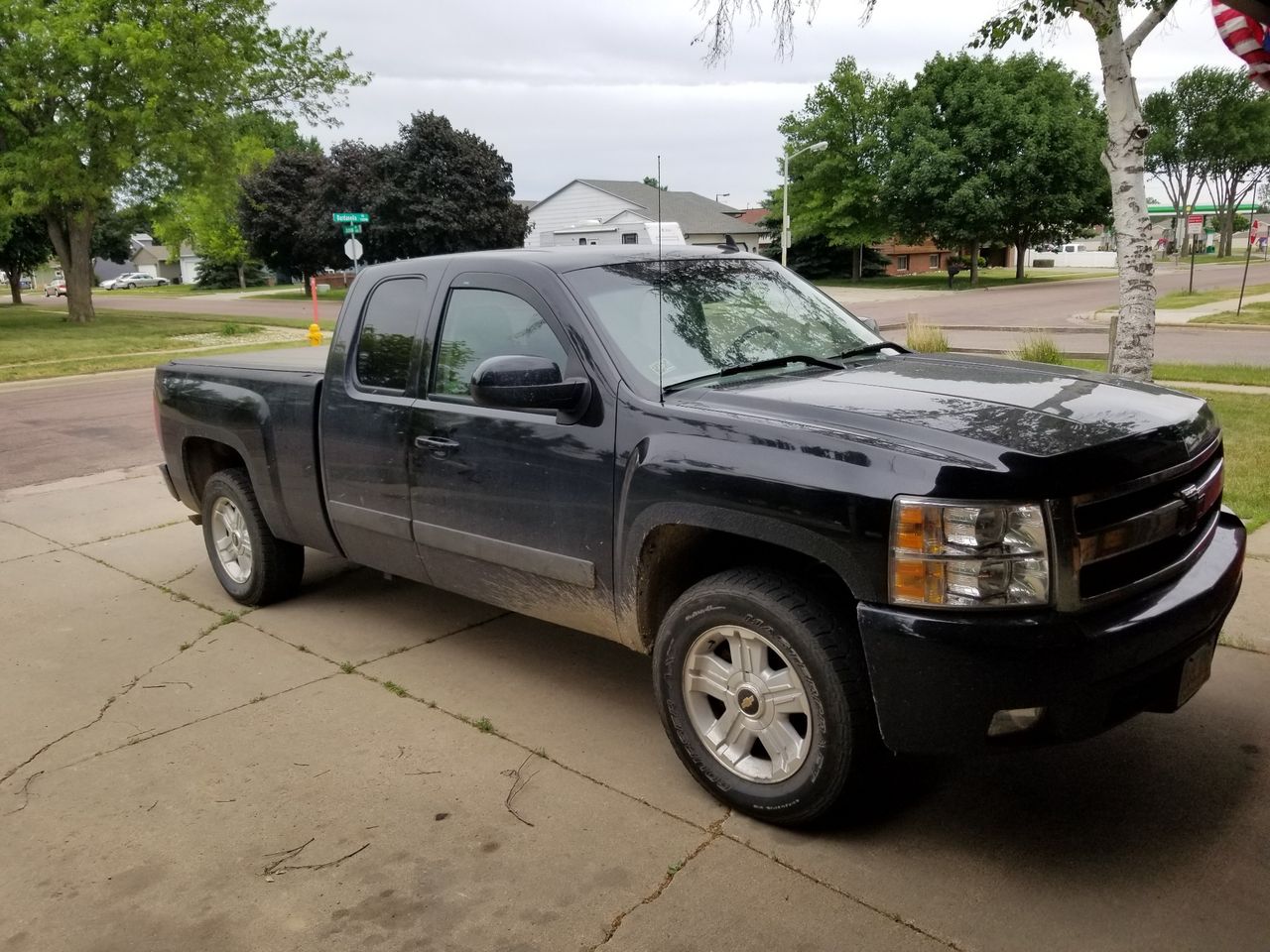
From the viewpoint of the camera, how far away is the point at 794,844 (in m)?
3.23

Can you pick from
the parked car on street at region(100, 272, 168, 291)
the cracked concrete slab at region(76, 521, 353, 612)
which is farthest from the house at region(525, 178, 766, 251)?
the parked car on street at region(100, 272, 168, 291)

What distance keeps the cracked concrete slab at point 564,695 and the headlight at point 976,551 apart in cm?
118

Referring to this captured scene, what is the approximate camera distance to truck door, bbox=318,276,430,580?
14.7 feet

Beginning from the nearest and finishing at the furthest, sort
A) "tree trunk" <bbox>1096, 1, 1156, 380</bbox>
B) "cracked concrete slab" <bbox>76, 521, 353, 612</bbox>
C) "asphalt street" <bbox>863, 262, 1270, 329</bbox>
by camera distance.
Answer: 1. "cracked concrete slab" <bbox>76, 521, 353, 612</bbox>
2. "tree trunk" <bbox>1096, 1, 1156, 380</bbox>
3. "asphalt street" <bbox>863, 262, 1270, 329</bbox>

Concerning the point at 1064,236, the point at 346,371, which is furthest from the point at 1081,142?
the point at 346,371

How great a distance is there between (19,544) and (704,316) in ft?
18.1

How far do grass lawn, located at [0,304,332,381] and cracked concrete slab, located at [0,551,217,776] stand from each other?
1371 cm

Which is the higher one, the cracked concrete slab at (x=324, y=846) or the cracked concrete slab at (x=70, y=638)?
the cracked concrete slab at (x=70, y=638)

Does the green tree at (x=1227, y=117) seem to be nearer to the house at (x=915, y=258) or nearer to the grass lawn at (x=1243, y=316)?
the house at (x=915, y=258)

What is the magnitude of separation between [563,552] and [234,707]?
169 centimetres

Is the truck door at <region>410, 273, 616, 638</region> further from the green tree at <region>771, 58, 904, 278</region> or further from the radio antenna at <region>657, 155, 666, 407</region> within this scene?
the green tree at <region>771, 58, 904, 278</region>

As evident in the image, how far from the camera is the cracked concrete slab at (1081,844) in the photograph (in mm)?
2799

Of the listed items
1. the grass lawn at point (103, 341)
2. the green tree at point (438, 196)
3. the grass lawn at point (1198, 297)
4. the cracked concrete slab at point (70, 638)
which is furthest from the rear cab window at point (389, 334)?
the green tree at point (438, 196)

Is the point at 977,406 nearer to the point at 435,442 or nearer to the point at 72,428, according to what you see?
the point at 435,442
